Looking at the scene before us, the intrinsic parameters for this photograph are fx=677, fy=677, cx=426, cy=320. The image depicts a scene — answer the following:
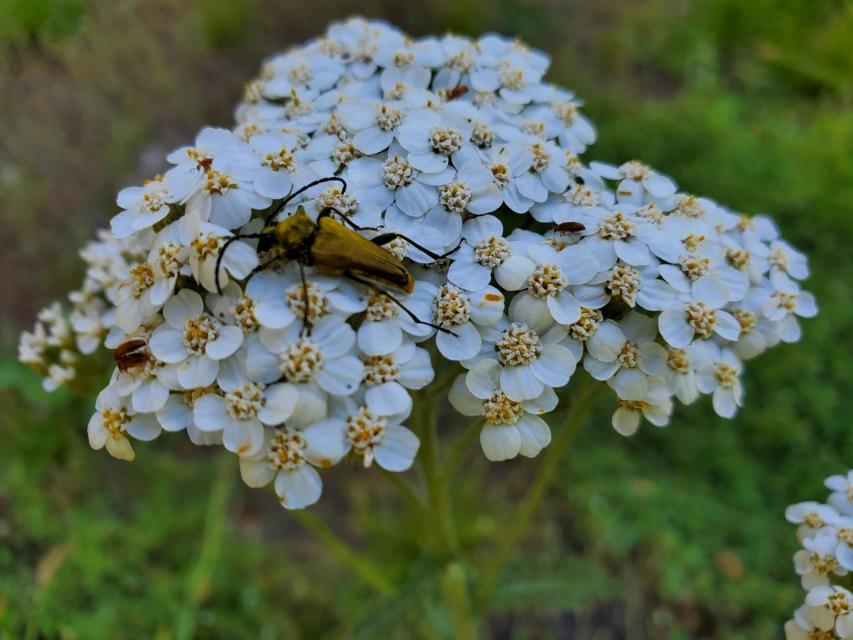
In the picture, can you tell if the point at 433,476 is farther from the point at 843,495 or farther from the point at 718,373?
the point at 843,495

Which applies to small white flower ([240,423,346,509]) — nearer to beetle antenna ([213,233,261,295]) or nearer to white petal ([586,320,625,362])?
beetle antenna ([213,233,261,295])

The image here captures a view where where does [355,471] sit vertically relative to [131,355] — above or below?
below

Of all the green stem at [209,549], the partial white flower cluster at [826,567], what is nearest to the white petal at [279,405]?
the partial white flower cluster at [826,567]

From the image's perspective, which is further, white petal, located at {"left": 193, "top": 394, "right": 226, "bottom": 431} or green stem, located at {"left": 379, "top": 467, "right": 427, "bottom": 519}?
green stem, located at {"left": 379, "top": 467, "right": 427, "bottom": 519}

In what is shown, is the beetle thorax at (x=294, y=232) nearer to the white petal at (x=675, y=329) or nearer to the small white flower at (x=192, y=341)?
the small white flower at (x=192, y=341)

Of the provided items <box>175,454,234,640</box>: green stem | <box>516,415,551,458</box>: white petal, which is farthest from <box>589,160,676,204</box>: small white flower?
<box>175,454,234,640</box>: green stem

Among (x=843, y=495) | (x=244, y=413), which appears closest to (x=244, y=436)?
(x=244, y=413)
